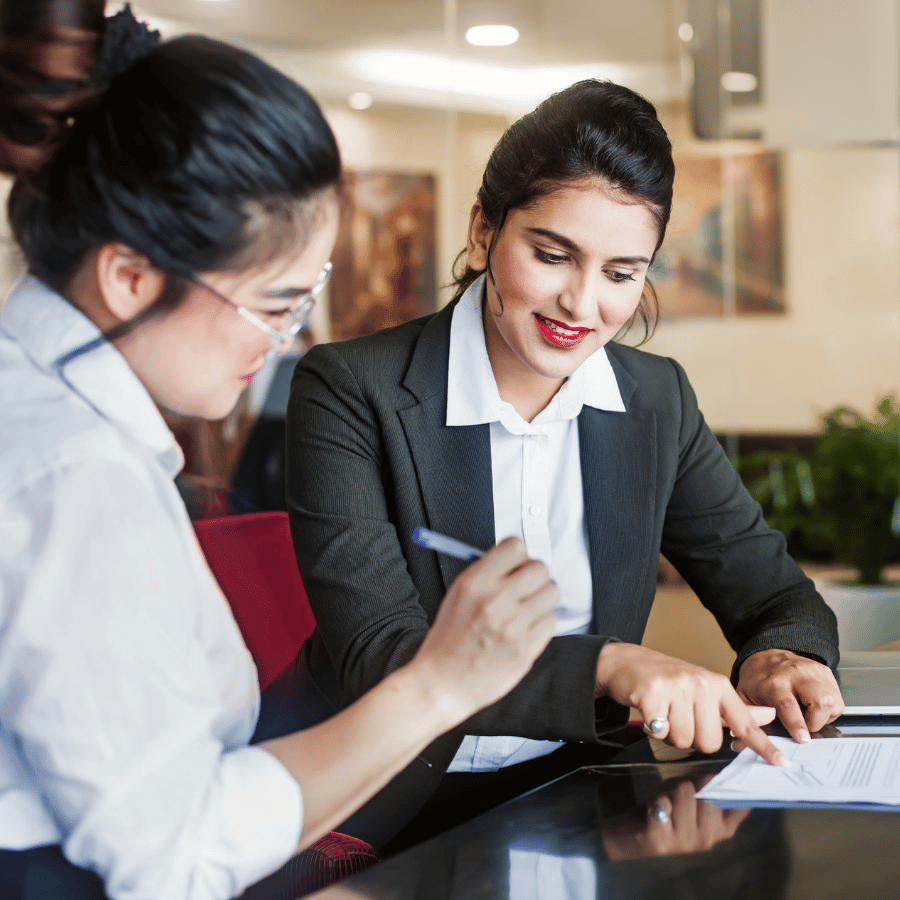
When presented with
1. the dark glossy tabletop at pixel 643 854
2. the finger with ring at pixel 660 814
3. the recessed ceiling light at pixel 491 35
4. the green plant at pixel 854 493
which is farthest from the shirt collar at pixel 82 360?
the recessed ceiling light at pixel 491 35

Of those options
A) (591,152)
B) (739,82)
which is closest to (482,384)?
(591,152)

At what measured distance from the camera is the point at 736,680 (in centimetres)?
137

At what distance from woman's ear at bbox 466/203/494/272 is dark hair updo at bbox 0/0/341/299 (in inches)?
25.1

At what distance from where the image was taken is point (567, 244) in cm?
133

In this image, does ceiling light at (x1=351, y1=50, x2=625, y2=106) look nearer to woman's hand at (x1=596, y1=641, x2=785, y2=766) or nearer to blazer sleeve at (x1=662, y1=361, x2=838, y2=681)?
blazer sleeve at (x1=662, y1=361, x2=838, y2=681)

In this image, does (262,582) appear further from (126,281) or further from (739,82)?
(739,82)

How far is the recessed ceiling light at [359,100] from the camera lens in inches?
175

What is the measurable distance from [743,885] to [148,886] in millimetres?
442

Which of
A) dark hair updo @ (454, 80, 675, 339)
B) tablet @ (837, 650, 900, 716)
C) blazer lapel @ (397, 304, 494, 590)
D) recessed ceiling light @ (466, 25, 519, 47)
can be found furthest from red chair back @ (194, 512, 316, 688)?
recessed ceiling light @ (466, 25, 519, 47)

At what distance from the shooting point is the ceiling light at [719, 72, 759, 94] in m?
4.14

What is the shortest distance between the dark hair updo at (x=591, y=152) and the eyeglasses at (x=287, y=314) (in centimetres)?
51

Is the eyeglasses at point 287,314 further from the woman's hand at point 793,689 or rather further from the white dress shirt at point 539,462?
the woman's hand at point 793,689

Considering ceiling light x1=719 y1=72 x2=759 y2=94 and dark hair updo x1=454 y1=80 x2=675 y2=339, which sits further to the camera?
ceiling light x1=719 y1=72 x2=759 y2=94

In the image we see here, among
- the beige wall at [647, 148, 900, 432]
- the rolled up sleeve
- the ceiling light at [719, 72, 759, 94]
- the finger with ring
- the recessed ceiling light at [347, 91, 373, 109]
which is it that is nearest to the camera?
the rolled up sleeve
